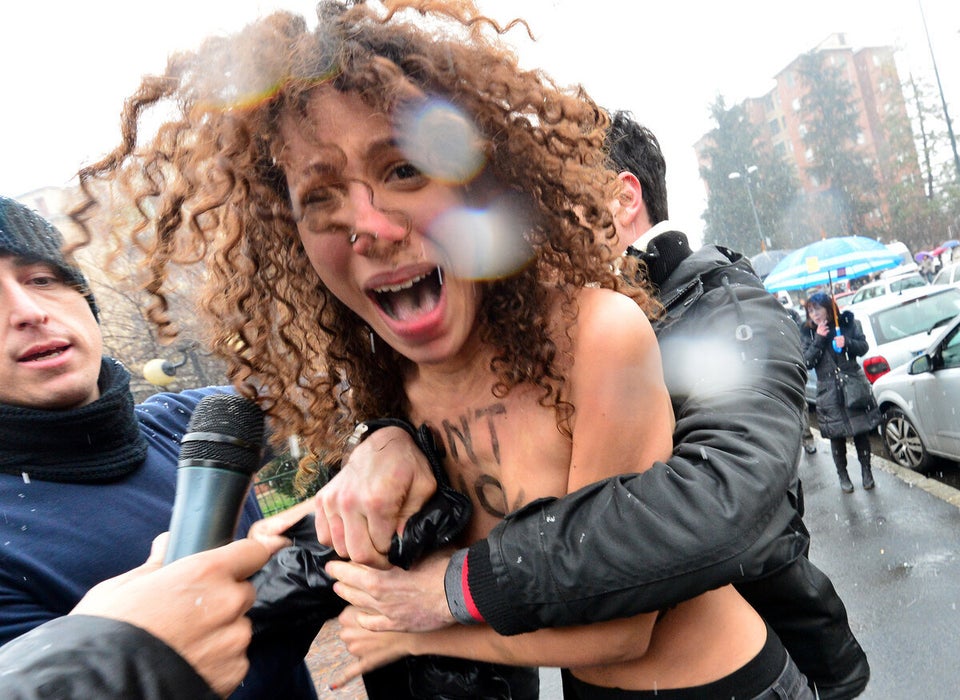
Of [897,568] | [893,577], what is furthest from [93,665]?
[897,568]

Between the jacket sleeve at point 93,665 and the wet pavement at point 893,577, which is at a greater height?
the jacket sleeve at point 93,665

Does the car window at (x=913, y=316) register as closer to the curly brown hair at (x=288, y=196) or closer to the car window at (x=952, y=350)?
the car window at (x=952, y=350)

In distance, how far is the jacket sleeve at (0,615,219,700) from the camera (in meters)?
1.06

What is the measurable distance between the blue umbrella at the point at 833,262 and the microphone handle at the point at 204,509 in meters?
11.9

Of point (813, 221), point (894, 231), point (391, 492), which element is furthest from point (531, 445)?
point (813, 221)

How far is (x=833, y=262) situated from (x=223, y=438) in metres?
12.4

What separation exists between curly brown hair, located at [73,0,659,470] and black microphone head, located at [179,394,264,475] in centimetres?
19

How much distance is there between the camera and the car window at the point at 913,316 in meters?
9.29

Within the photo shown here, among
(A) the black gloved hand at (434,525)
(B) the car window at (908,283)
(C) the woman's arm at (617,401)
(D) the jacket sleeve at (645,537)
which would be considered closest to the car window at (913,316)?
(D) the jacket sleeve at (645,537)

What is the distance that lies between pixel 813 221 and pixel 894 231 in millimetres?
7115

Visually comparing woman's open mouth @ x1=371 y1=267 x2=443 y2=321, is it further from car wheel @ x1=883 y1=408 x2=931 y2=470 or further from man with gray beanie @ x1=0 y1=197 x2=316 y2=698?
car wheel @ x1=883 y1=408 x2=931 y2=470

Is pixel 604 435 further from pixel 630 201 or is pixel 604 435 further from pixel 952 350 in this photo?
pixel 952 350

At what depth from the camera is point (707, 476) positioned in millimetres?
1489

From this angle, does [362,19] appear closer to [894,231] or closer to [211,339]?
[211,339]
